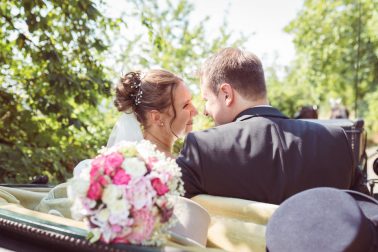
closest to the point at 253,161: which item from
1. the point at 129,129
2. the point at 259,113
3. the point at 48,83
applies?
the point at 259,113

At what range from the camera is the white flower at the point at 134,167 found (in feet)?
4.58

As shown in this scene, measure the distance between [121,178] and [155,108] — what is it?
1.81 metres

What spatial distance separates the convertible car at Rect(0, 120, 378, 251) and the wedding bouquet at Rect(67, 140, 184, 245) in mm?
40

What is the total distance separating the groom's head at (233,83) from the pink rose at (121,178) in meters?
1.15

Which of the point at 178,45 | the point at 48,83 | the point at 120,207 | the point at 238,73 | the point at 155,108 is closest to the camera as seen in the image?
the point at 120,207

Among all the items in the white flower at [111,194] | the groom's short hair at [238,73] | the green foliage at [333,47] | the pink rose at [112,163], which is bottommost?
the green foliage at [333,47]

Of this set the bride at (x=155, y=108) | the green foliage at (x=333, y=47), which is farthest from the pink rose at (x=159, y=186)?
the green foliage at (x=333, y=47)

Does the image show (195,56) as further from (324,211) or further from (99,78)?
(324,211)

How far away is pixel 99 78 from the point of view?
5.48 meters

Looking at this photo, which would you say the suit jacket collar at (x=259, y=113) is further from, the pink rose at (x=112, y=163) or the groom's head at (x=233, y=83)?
the pink rose at (x=112, y=163)

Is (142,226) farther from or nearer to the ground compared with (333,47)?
farther from the ground

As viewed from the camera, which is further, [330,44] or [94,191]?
[330,44]

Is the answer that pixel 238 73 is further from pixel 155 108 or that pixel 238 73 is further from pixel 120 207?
pixel 120 207

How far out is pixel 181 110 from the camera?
3.23 meters
